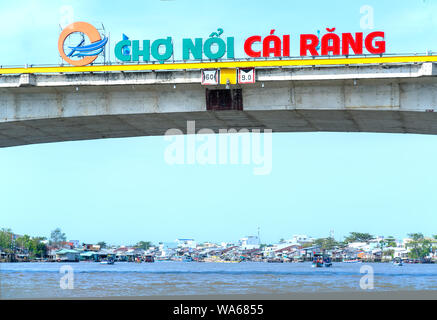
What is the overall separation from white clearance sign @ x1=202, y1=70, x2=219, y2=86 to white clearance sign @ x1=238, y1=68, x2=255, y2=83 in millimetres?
1197

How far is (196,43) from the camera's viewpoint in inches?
1316

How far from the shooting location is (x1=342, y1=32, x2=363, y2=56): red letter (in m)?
31.9

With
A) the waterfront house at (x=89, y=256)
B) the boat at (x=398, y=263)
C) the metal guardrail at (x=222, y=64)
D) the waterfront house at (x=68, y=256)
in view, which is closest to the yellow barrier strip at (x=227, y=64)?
the metal guardrail at (x=222, y=64)

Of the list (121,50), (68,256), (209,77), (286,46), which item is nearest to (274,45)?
(286,46)

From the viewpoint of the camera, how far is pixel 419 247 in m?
161

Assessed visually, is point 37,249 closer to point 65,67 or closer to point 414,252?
point 414,252

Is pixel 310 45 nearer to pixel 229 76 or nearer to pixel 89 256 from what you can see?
pixel 229 76

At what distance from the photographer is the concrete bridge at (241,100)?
104ft

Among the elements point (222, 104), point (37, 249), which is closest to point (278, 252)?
point (37, 249)

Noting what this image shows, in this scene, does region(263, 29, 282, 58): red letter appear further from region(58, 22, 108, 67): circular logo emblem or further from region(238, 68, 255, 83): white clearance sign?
region(58, 22, 108, 67): circular logo emblem

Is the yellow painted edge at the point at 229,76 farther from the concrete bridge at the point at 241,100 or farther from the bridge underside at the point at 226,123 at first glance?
the bridge underside at the point at 226,123

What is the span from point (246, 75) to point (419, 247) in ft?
460

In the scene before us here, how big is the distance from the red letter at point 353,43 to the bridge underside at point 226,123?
9.98 feet

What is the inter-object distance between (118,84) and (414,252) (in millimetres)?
140199
